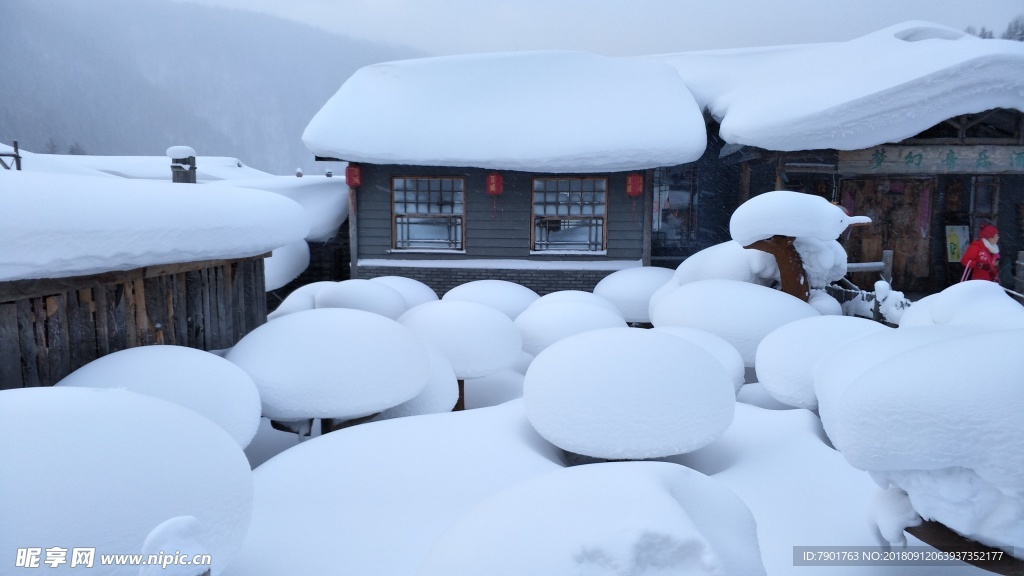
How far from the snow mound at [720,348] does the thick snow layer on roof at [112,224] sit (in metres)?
3.87

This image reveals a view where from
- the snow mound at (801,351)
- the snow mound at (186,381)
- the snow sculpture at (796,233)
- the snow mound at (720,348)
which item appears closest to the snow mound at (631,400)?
the snow mound at (801,351)

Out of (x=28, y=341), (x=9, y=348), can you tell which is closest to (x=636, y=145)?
(x=28, y=341)

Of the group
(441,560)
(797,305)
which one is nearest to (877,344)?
(441,560)

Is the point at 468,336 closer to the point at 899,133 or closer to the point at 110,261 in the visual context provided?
the point at 110,261

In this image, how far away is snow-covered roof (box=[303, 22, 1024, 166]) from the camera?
947 centimetres

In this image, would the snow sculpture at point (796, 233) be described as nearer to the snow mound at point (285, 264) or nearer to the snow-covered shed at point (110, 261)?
the snow-covered shed at point (110, 261)

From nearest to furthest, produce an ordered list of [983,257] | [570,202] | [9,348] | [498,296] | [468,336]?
[9,348], [468,336], [498,296], [983,257], [570,202]

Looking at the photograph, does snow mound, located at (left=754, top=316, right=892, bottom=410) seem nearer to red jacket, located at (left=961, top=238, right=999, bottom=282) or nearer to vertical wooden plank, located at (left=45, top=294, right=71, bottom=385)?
vertical wooden plank, located at (left=45, top=294, right=71, bottom=385)

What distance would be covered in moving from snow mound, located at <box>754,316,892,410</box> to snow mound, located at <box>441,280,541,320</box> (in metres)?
4.18

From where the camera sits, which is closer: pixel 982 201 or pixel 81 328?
pixel 81 328

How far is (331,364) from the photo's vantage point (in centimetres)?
448

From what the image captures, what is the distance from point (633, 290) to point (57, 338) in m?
7.52

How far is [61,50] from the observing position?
270ft

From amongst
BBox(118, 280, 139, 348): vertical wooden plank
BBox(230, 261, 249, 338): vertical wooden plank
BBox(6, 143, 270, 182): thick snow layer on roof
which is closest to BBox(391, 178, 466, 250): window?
BBox(230, 261, 249, 338): vertical wooden plank
